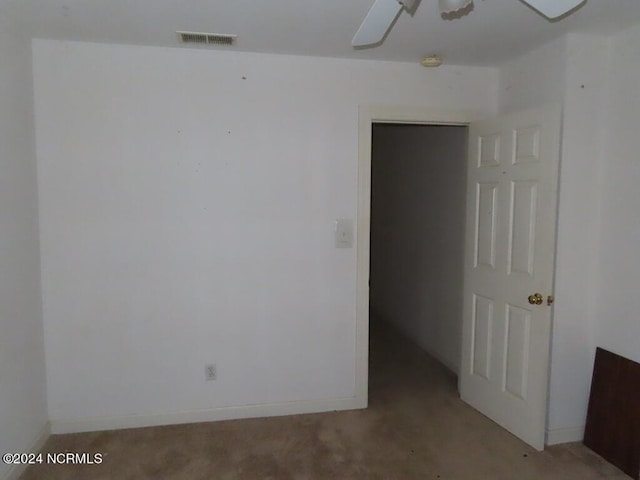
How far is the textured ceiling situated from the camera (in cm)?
205

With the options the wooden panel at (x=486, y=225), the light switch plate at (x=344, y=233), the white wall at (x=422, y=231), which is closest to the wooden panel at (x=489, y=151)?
the wooden panel at (x=486, y=225)

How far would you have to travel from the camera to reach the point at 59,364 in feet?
8.86

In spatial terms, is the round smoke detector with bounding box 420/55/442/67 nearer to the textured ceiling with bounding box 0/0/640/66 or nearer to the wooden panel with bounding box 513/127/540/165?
the textured ceiling with bounding box 0/0/640/66

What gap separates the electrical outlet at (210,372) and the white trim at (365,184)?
0.95 meters

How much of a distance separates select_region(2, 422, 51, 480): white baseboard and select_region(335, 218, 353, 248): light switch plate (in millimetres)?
2068

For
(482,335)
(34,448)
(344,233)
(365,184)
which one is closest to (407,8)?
(365,184)

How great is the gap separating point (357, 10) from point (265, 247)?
1.46m

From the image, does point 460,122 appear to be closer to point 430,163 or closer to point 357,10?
point 430,163

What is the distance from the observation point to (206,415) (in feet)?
9.46

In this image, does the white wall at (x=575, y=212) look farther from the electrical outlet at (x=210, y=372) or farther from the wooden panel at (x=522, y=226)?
the electrical outlet at (x=210, y=372)

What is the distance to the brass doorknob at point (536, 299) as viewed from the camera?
2488 millimetres

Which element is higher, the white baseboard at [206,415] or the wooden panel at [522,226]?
the wooden panel at [522,226]

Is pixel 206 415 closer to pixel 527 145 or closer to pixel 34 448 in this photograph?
pixel 34 448

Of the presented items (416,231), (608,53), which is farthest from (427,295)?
(608,53)
